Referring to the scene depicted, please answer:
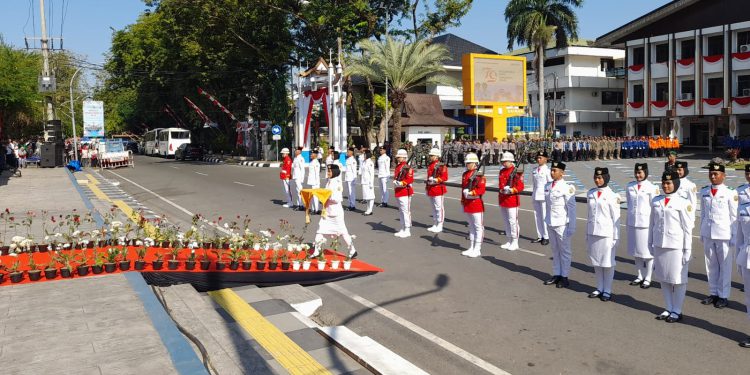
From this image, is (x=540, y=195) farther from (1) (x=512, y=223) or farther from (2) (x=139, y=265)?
(2) (x=139, y=265)

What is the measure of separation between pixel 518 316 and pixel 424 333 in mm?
1256

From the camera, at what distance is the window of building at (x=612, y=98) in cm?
5609

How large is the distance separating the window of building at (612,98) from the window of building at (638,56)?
28.1 ft

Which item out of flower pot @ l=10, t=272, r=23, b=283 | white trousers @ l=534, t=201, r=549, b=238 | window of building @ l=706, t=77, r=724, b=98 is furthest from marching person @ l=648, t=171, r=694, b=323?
window of building @ l=706, t=77, r=724, b=98

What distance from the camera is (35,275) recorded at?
8.53 m

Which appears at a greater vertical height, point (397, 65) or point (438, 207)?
point (397, 65)

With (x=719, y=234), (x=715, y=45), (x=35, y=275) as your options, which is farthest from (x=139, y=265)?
(x=715, y=45)

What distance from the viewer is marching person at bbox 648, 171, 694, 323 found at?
285 inches

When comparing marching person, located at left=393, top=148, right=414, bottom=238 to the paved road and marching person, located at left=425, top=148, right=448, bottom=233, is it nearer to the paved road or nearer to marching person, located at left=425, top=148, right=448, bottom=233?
marching person, located at left=425, top=148, right=448, bottom=233

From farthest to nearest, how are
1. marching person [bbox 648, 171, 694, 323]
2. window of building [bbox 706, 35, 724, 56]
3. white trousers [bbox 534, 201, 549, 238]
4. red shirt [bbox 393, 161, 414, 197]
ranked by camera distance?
window of building [bbox 706, 35, 724, 56] → red shirt [bbox 393, 161, 414, 197] → white trousers [bbox 534, 201, 549, 238] → marching person [bbox 648, 171, 694, 323]

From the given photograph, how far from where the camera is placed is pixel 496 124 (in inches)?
1725

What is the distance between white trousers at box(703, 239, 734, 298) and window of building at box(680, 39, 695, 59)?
133 feet

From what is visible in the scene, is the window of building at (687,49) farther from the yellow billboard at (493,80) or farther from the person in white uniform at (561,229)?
the person in white uniform at (561,229)

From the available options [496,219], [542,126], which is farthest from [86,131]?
[496,219]
